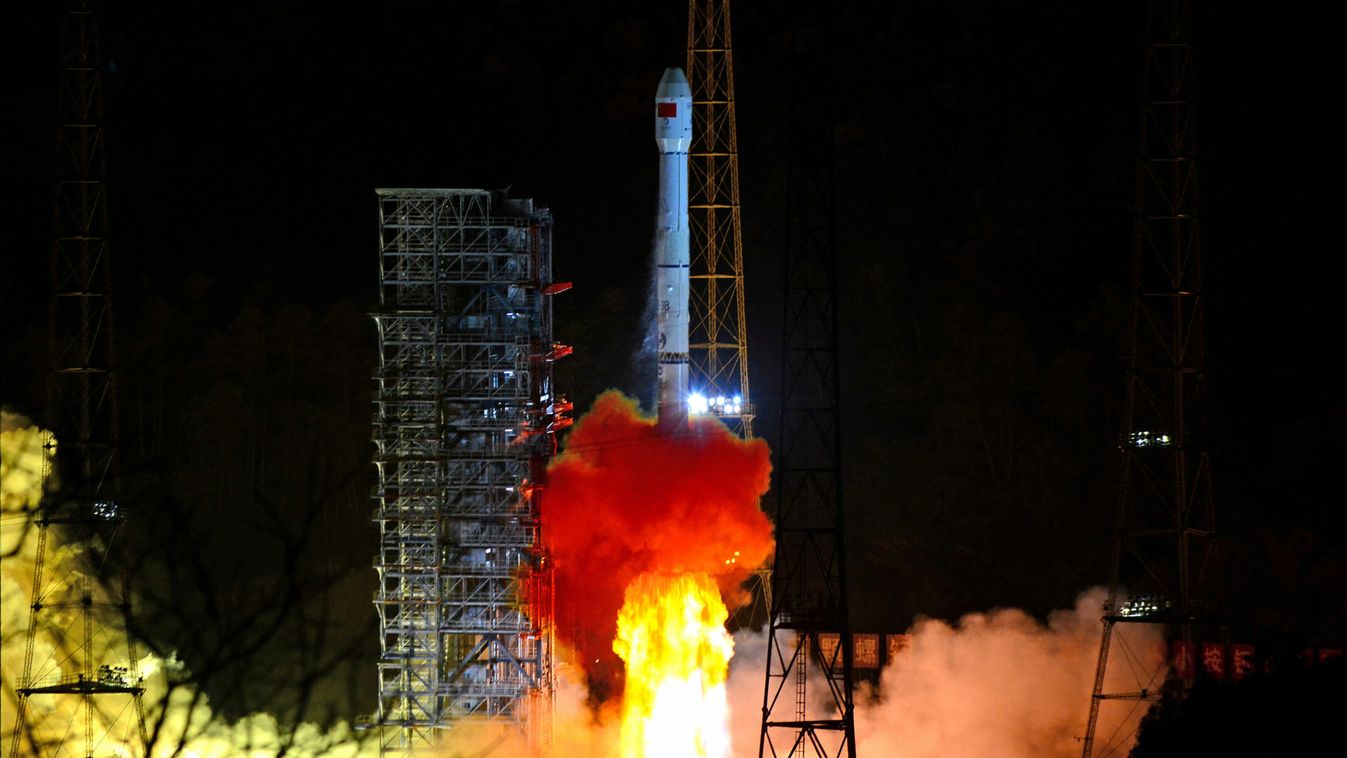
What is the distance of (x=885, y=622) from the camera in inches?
1940

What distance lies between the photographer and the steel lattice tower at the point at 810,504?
3503 cm

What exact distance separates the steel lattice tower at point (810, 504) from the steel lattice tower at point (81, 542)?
37.3 ft

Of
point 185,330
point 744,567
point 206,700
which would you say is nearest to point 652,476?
point 744,567

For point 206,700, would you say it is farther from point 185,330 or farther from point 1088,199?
point 1088,199

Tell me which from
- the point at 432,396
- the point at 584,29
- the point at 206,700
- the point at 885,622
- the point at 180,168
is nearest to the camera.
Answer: the point at 432,396

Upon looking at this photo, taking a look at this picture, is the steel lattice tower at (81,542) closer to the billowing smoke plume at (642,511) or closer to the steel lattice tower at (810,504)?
the billowing smoke plume at (642,511)

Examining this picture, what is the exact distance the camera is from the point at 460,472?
129 ft

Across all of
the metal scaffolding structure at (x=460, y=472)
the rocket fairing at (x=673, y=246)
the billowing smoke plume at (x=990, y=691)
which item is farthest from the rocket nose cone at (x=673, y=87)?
the billowing smoke plume at (x=990, y=691)

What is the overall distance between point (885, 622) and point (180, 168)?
24.9m

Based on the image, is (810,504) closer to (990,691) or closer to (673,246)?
(990,691)

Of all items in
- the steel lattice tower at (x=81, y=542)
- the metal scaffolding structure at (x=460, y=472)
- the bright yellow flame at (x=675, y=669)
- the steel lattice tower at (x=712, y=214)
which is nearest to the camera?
the steel lattice tower at (x=81, y=542)

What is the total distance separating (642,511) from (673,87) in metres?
8.61

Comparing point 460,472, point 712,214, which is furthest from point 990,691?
point 460,472

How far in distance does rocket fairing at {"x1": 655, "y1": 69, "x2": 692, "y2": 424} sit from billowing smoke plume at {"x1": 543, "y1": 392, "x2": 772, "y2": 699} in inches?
34.8
